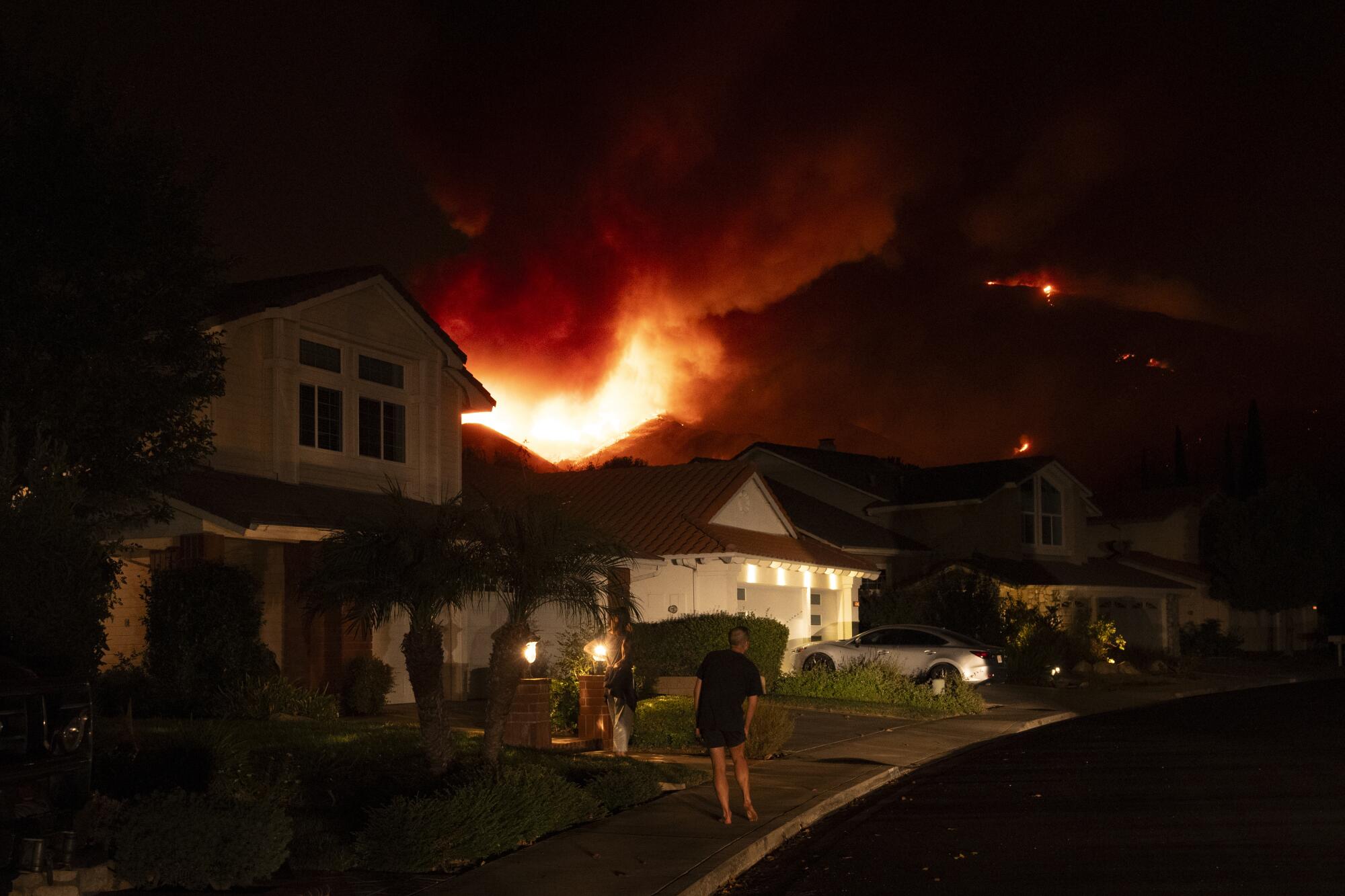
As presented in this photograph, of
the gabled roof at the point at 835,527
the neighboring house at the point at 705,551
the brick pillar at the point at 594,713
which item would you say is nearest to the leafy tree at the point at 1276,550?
the gabled roof at the point at 835,527

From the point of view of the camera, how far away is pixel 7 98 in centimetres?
1500

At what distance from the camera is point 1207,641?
5378 centimetres

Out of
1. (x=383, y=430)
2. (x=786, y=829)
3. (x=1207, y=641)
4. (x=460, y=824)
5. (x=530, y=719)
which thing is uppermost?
(x=383, y=430)

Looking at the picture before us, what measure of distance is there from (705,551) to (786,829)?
635 inches

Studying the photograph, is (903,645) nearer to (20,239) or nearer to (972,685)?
(972,685)

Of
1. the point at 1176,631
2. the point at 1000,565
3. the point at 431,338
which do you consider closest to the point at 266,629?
the point at 431,338

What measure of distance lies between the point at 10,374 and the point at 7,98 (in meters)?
3.05

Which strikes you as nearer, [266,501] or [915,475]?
[266,501]

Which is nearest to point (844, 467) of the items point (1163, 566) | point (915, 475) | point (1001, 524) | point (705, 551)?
point (915, 475)

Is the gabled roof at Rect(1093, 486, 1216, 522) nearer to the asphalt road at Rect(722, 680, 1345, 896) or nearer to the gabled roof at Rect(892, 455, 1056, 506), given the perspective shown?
the gabled roof at Rect(892, 455, 1056, 506)

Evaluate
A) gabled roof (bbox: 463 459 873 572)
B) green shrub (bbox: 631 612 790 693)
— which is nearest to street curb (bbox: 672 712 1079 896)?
green shrub (bbox: 631 612 790 693)

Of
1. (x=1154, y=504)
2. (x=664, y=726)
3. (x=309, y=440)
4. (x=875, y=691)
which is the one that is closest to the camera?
(x=664, y=726)

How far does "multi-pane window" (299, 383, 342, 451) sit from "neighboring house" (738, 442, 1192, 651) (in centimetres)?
2452

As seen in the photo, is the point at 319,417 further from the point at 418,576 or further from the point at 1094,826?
the point at 1094,826
